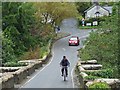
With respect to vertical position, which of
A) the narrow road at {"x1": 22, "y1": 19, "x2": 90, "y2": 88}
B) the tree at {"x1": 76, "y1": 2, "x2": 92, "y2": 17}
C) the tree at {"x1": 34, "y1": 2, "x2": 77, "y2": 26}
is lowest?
the narrow road at {"x1": 22, "y1": 19, "x2": 90, "y2": 88}

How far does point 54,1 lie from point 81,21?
27.2m

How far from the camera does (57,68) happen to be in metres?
37.0

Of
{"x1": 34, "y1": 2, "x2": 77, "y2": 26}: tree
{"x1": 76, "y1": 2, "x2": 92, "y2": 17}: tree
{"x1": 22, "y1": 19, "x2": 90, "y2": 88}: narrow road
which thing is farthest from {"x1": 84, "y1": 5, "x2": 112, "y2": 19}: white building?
{"x1": 34, "y1": 2, "x2": 77, "y2": 26}: tree

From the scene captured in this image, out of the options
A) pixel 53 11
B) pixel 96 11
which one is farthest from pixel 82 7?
pixel 53 11

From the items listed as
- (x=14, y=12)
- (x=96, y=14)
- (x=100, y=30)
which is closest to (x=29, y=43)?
(x=14, y=12)

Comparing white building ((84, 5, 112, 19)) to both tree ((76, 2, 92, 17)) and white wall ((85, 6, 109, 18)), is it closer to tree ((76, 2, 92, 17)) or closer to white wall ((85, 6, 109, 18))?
white wall ((85, 6, 109, 18))

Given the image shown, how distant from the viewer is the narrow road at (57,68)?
2473cm

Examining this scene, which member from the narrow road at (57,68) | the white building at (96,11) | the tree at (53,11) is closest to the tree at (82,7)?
the white building at (96,11)

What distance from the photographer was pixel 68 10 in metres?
70.9

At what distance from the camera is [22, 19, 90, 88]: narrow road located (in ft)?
81.1

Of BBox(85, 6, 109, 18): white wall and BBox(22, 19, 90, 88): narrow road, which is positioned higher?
BBox(85, 6, 109, 18): white wall

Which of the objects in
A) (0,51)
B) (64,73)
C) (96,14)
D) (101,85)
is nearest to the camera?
(101,85)

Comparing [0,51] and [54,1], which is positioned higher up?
[54,1]

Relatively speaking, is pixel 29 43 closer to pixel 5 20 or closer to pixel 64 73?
pixel 5 20
